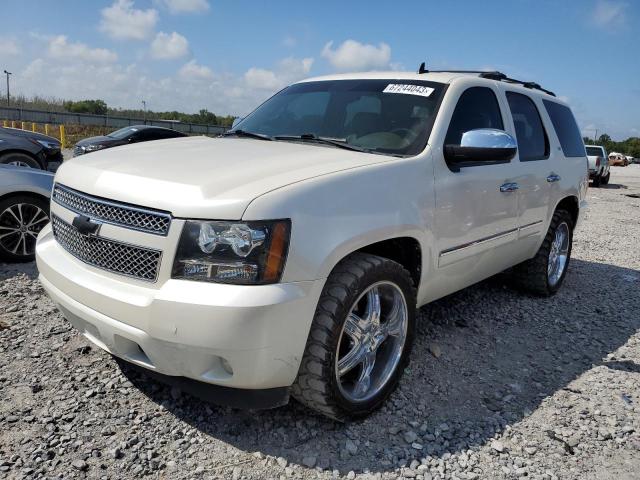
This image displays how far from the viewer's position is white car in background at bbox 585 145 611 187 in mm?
20594

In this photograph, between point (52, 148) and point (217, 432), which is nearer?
point (217, 432)

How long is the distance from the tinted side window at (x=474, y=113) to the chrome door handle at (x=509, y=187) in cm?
44

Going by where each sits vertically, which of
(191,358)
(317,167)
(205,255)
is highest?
(317,167)

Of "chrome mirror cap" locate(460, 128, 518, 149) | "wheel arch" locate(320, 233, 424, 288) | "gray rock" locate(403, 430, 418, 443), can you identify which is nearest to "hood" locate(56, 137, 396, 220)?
"wheel arch" locate(320, 233, 424, 288)

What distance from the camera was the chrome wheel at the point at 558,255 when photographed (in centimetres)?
505

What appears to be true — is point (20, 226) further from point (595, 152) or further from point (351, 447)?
point (595, 152)

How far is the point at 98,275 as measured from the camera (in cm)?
244

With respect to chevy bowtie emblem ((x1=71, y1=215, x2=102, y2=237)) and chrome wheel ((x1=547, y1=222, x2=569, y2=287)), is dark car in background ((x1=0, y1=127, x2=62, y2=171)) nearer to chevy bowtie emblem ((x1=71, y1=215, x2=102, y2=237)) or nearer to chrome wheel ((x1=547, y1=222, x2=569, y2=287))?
chevy bowtie emblem ((x1=71, y1=215, x2=102, y2=237))

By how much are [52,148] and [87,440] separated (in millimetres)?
8266

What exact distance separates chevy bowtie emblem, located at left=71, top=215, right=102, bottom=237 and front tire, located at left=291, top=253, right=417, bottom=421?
110cm

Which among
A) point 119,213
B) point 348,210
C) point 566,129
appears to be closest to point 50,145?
point 119,213

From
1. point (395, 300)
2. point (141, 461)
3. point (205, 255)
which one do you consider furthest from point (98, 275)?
point (395, 300)

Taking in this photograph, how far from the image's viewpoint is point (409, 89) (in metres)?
3.45

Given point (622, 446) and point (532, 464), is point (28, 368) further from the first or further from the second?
point (622, 446)
